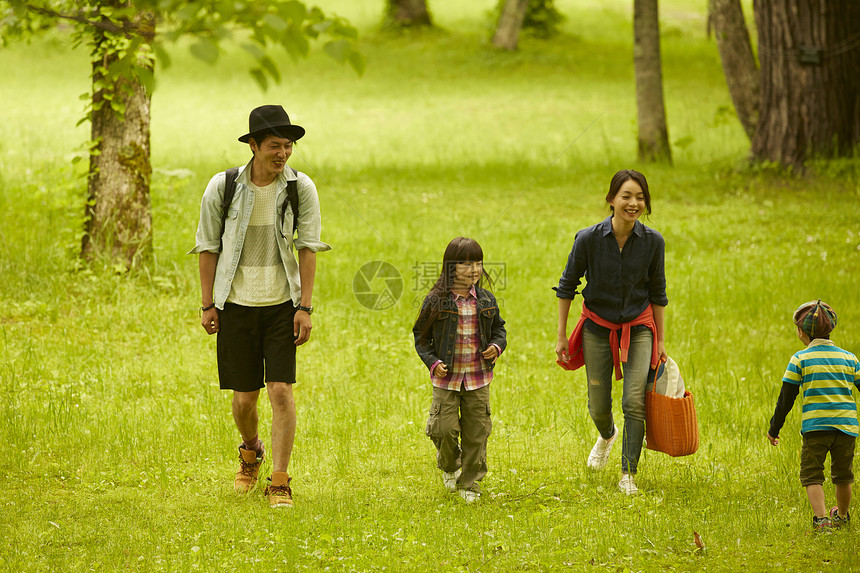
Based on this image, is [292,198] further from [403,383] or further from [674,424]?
[403,383]

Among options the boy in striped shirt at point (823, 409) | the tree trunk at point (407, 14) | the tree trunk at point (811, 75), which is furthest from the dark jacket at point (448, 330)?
the tree trunk at point (407, 14)

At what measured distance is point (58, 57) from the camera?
105ft

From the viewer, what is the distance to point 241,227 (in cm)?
512

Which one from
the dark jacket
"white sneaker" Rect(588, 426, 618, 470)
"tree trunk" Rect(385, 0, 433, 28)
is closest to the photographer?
the dark jacket

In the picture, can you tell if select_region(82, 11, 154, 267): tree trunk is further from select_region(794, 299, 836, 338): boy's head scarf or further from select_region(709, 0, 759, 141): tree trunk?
select_region(709, 0, 759, 141): tree trunk

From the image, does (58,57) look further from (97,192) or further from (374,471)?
(374,471)

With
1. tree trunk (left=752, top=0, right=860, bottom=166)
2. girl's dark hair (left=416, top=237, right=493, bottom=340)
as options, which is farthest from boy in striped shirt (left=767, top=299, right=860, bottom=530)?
tree trunk (left=752, top=0, right=860, bottom=166)

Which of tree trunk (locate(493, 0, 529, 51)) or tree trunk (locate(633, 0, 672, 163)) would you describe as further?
tree trunk (locate(493, 0, 529, 51))

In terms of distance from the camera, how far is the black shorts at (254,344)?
5152mm

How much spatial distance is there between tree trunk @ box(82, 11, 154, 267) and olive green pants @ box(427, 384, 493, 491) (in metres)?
5.38

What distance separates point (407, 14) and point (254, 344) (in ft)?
112

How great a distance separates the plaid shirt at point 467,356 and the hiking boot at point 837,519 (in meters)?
1.91

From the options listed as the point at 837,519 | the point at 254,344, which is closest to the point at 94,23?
the point at 254,344

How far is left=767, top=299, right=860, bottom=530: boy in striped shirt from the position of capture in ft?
15.1
